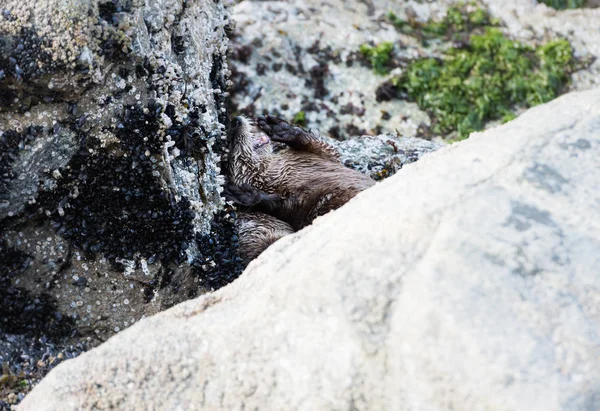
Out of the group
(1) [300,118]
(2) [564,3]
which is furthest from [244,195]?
(2) [564,3]

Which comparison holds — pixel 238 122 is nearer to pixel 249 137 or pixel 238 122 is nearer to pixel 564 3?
pixel 249 137

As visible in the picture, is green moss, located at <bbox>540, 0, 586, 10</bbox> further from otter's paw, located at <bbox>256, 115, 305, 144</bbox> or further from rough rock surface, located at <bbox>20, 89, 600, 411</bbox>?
rough rock surface, located at <bbox>20, 89, 600, 411</bbox>

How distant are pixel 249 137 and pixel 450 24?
4.70 meters

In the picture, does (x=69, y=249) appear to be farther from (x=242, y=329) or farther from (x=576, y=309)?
(x=576, y=309)

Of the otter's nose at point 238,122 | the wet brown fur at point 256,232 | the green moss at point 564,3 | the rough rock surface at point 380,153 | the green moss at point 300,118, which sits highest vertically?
the otter's nose at point 238,122

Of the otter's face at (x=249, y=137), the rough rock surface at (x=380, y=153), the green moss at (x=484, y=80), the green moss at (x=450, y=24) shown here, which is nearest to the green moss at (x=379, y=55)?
the green moss at (x=484, y=80)

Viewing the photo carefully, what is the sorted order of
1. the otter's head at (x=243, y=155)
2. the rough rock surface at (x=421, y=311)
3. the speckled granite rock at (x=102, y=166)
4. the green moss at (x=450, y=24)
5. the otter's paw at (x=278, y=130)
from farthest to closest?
the green moss at (x=450, y=24)
the otter's paw at (x=278, y=130)
the otter's head at (x=243, y=155)
the speckled granite rock at (x=102, y=166)
the rough rock surface at (x=421, y=311)

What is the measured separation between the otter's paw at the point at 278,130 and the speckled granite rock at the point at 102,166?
5.01 feet

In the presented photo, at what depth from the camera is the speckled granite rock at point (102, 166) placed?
3.45m

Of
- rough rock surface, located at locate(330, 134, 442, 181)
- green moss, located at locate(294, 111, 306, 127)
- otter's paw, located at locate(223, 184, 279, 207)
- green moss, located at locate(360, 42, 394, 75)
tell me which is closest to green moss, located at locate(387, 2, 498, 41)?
green moss, located at locate(360, 42, 394, 75)

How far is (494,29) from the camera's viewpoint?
923 cm

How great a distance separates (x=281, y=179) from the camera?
577cm

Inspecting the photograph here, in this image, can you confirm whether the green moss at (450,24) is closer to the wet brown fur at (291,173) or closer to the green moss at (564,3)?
the green moss at (564,3)

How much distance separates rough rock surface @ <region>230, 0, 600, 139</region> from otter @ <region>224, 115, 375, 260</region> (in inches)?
94.5
